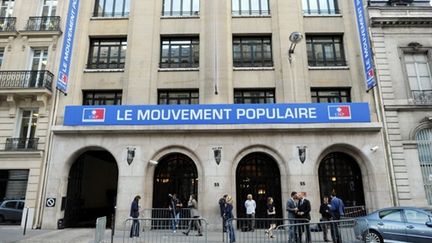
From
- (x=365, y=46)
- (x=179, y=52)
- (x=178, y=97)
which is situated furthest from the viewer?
(x=179, y=52)

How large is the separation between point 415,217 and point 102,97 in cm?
1612

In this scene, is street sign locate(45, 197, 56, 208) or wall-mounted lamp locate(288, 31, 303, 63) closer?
street sign locate(45, 197, 56, 208)

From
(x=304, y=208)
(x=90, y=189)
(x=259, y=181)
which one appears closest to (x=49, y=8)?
(x=90, y=189)

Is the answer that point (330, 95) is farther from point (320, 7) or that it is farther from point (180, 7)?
point (180, 7)

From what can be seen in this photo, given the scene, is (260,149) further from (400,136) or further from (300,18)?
(300,18)

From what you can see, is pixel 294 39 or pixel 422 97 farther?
pixel 422 97

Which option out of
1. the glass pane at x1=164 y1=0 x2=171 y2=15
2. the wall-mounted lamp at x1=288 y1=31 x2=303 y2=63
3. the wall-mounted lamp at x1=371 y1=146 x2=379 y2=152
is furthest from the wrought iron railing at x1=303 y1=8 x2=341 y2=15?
the wall-mounted lamp at x1=371 y1=146 x2=379 y2=152

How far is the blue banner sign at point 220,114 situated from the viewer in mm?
15297

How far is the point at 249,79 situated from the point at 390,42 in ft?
28.1

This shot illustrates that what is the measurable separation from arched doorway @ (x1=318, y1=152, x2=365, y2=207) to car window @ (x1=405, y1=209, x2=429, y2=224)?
551 cm

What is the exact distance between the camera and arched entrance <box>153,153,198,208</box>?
1566 centimetres

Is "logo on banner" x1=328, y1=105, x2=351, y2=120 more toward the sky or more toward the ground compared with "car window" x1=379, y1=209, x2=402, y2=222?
more toward the sky

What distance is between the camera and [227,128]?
15.3 metres

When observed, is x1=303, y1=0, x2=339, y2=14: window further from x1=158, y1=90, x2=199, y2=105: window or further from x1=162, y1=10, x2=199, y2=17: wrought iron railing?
x1=158, y1=90, x2=199, y2=105: window
